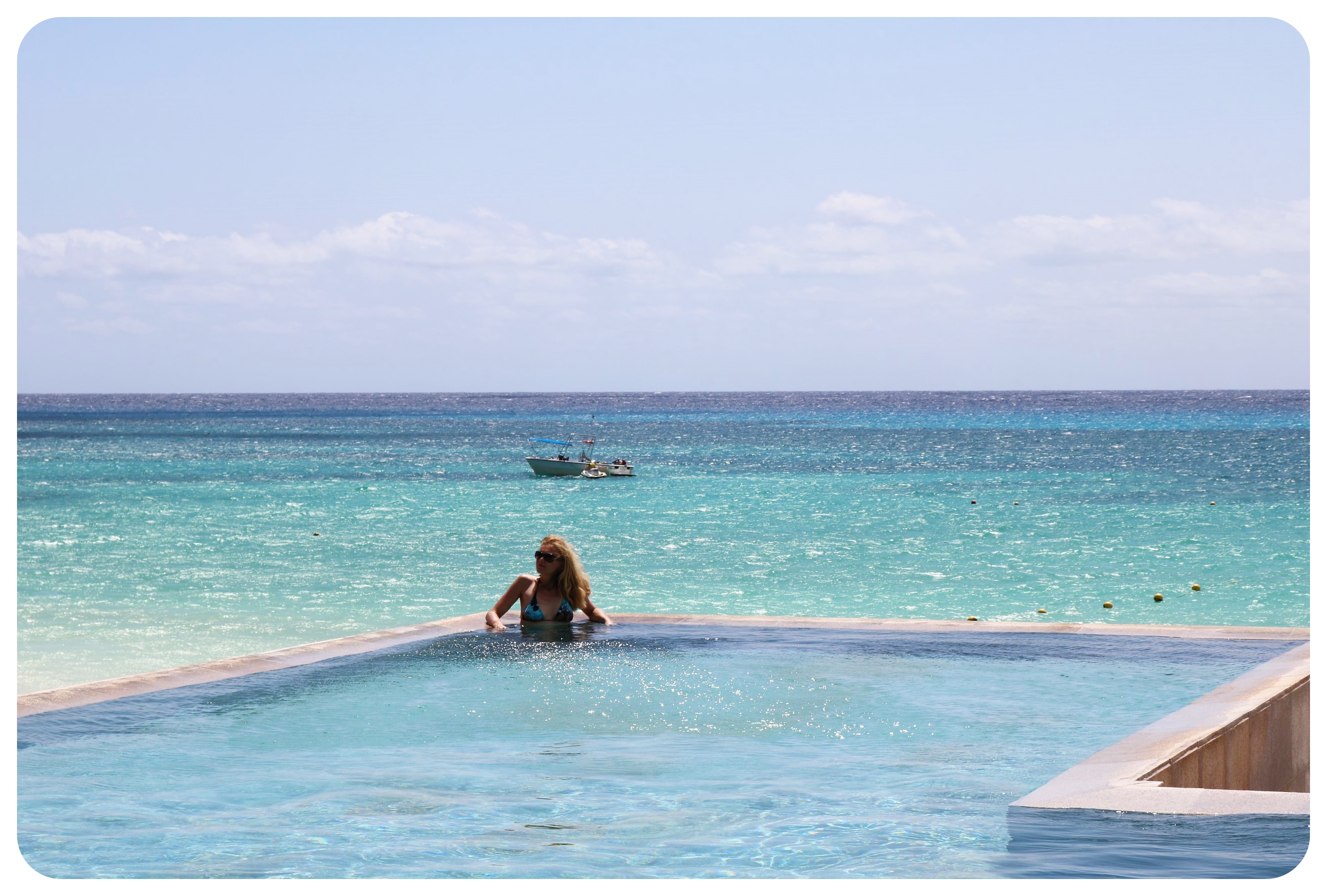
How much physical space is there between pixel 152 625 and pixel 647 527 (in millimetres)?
20300

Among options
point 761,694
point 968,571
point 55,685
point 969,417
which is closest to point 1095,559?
point 968,571

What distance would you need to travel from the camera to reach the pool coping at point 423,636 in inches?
365

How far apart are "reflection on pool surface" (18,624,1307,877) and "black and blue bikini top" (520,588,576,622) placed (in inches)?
16.1

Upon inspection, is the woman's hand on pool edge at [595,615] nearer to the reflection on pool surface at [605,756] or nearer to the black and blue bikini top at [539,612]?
the black and blue bikini top at [539,612]

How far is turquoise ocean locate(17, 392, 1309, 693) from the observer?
25.1m

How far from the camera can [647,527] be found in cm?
4197

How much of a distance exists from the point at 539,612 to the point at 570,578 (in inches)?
15.4

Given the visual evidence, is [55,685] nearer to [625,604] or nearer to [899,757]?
[625,604]

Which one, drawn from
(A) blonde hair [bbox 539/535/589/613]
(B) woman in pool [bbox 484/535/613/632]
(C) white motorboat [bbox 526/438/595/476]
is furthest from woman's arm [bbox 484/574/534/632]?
(C) white motorboat [bbox 526/438/595/476]

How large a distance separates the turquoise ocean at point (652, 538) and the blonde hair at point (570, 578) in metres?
8.71

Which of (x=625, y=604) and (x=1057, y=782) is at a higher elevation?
(x=1057, y=782)

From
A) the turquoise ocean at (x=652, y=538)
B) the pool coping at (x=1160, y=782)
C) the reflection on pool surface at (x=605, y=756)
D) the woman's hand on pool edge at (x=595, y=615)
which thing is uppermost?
the pool coping at (x=1160, y=782)

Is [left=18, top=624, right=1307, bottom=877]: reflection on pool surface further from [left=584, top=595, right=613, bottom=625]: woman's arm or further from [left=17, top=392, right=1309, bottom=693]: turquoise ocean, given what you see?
[left=17, top=392, right=1309, bottom=693]: turquoise ocean

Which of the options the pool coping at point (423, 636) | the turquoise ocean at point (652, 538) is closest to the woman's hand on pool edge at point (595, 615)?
the pool coping at point (423, 636)
